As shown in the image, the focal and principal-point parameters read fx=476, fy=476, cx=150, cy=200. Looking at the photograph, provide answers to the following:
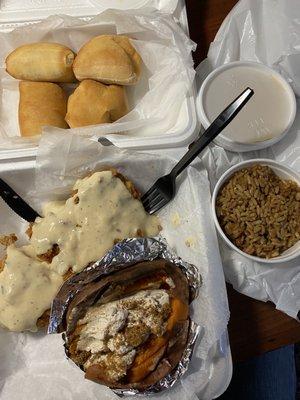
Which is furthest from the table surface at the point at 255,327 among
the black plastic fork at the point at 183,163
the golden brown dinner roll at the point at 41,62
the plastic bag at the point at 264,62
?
the golden brown dinner roll at the point at 41,62

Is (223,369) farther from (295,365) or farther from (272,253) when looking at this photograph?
(295,365)

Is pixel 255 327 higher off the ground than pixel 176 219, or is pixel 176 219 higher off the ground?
pixel 176 219

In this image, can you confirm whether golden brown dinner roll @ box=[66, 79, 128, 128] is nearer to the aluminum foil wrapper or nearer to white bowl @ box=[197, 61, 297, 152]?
white bowl @ box=[197, 61, 297, 152]

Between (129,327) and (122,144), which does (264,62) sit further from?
(129,327)

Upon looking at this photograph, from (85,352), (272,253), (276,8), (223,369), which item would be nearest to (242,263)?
(272,253)

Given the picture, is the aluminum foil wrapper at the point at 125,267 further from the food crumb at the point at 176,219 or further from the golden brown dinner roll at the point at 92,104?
the golden brown dinner roll at the point at 92,104

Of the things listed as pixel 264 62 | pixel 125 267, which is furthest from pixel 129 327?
pixel 264 62

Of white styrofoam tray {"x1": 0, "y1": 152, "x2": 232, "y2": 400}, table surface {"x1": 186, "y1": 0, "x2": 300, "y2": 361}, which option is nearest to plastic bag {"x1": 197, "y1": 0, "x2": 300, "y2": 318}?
table surface {"x1": 186, "y1": 0, "x2": 300, "y2": 361}
